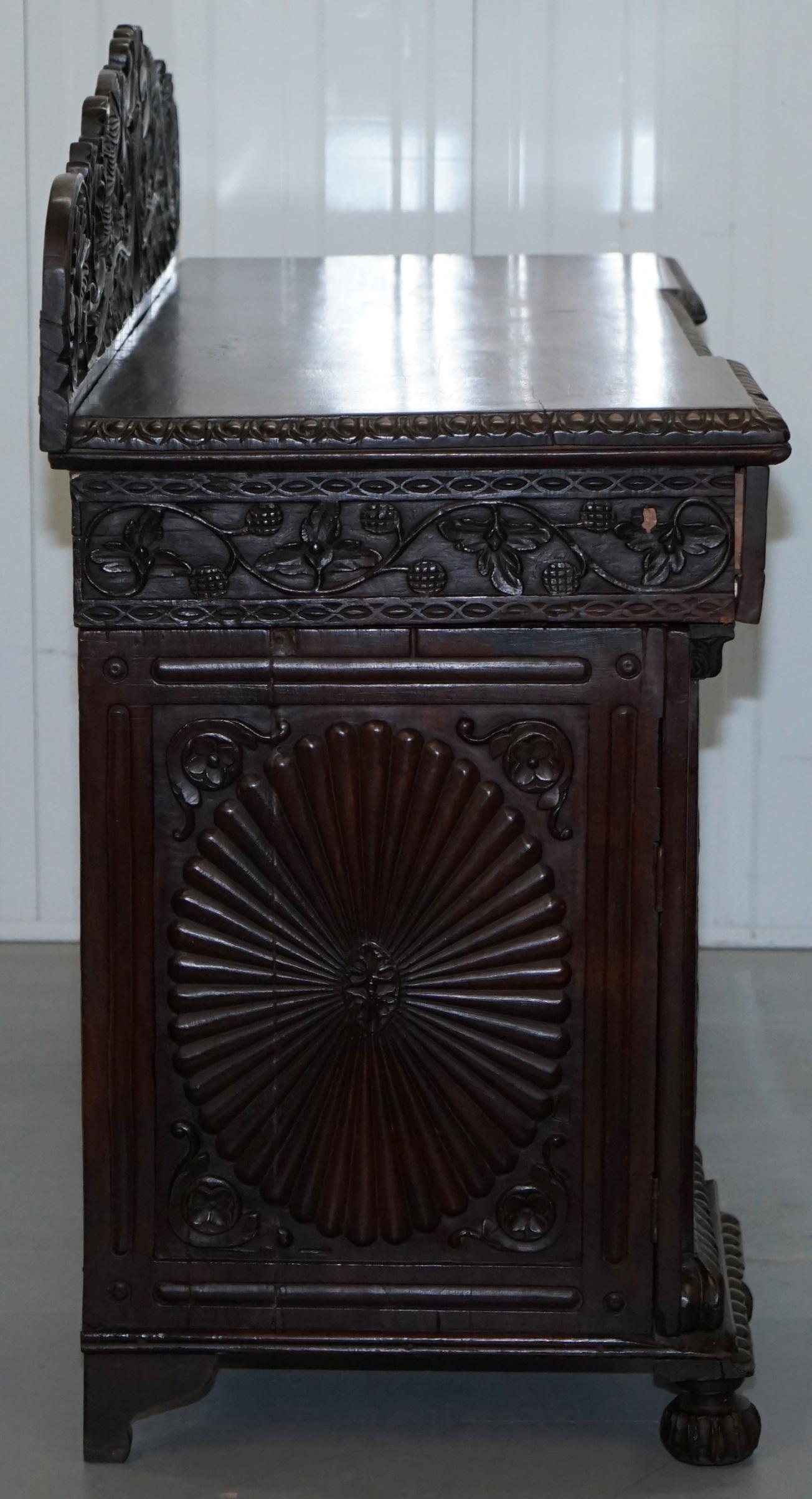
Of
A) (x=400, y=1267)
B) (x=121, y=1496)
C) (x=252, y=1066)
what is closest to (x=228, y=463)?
(x=252, y=1066)

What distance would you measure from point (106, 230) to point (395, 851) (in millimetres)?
827

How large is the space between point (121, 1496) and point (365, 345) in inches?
53.3

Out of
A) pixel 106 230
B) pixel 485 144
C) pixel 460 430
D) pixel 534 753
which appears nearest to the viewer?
pixel 460 430


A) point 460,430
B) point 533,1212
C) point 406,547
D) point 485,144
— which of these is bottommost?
point 533,1212

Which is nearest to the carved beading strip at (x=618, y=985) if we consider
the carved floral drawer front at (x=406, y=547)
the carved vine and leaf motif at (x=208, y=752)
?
the carved floral drawer front at (x=406, y=547)

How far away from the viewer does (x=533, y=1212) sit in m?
1.96

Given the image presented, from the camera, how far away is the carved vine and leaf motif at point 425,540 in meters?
1.83

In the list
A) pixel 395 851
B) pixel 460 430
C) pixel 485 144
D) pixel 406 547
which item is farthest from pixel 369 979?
pixel 485 144

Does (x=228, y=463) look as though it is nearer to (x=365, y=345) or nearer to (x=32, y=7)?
(x=365, y=345)

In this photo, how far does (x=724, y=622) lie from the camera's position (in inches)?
72.9

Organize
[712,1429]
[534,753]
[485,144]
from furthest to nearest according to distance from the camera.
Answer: [485,144], [712,1429], [534,753]

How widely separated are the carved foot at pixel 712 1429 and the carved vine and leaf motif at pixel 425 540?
35.3 inches

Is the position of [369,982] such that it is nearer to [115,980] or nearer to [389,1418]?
[115,980]

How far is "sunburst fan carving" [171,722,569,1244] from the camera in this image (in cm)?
190
